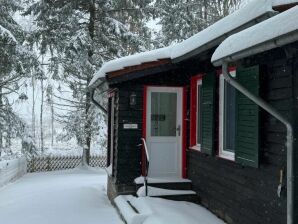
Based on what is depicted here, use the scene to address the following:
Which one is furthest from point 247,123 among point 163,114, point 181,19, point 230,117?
point 181,19

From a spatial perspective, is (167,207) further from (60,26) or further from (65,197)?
(60,26)

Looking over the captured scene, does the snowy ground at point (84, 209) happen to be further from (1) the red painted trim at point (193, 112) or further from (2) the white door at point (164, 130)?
(1) the red painted trim at point (193, 112)

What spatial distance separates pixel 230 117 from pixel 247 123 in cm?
90

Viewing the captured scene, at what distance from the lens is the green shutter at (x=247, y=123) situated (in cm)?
440

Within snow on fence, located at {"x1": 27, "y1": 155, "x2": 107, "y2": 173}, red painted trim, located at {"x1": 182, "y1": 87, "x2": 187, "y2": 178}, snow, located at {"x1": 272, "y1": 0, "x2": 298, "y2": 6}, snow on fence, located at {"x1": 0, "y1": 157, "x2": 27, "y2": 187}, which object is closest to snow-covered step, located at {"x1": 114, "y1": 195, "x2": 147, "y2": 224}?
red painted trim, located at {"x1": 182, "y1": 87, "x2": 187, "y2": 178}

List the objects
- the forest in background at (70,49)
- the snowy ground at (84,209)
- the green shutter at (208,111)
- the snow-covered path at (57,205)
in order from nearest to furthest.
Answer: the snowy ground at (84,209) < the green shutter at (208,111) < the snow-covered path at (57,205) < the forest in background at (70,49)

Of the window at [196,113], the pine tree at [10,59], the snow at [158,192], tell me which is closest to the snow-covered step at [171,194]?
the snow at [158,192]

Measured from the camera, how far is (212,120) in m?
5.86

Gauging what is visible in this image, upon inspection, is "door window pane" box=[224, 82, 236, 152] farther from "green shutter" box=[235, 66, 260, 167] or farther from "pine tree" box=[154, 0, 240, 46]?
"pine tree" box=[154, 0, 240, 46]

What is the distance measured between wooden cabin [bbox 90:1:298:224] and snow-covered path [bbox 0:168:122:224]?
60 centimetres

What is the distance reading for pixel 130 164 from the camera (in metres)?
7.06

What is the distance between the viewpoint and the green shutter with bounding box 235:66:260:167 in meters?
4.40

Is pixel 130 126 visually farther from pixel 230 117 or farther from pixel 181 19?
pixel 181 19

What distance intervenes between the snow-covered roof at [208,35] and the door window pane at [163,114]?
98cm
